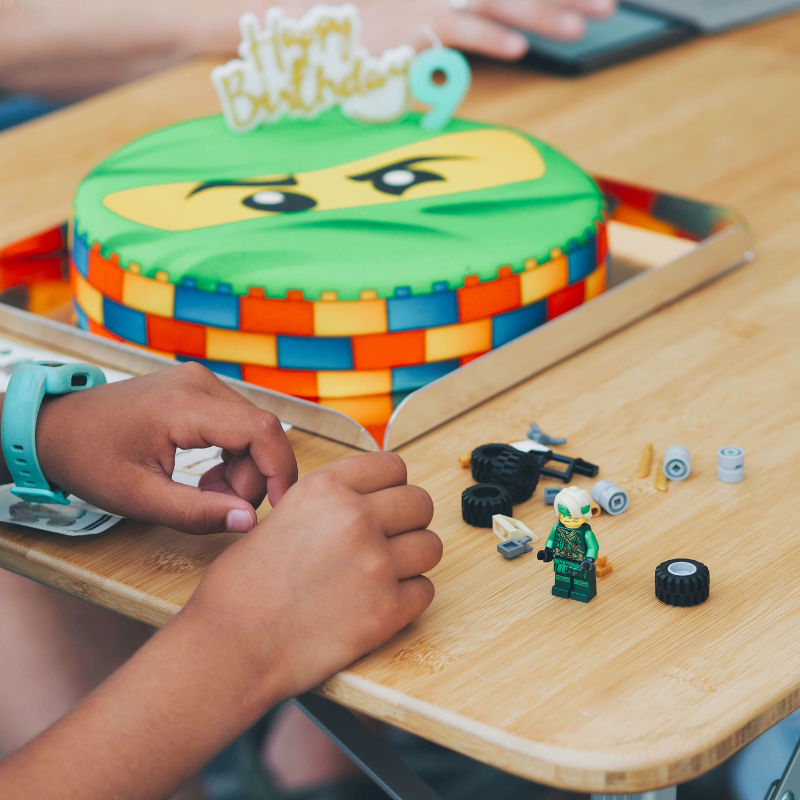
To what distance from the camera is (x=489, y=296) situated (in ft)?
2.43

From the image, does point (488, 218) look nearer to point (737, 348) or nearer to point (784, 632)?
point (737, 348)

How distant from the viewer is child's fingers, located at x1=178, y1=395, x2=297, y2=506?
58cm

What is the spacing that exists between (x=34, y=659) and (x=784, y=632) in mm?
700

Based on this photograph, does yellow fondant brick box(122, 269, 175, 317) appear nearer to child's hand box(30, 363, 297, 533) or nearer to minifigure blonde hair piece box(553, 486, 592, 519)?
child's hand box(30, 363, 297, 533)

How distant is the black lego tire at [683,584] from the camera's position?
0.53 m

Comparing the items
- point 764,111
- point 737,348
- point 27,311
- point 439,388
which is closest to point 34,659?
point 27,311

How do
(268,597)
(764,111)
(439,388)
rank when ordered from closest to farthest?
(268,597), (439,388), (764,111)

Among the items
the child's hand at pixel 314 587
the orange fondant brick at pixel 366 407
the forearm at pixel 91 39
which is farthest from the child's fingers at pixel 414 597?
the forearm at pixel 91 39

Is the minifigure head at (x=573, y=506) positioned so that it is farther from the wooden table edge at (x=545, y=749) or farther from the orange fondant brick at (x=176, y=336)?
the orange fondant brick at (x=176, y=336)

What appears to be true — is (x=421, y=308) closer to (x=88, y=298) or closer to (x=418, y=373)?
(x=418, y=373)

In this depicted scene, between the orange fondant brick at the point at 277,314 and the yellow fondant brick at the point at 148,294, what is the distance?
6 cm

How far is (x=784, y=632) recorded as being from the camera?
51 centimetres

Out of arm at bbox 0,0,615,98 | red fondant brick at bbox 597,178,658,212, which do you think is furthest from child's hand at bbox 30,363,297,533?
arm at bbox 0,0,615,98

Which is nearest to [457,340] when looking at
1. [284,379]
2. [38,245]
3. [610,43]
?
[284,379]
